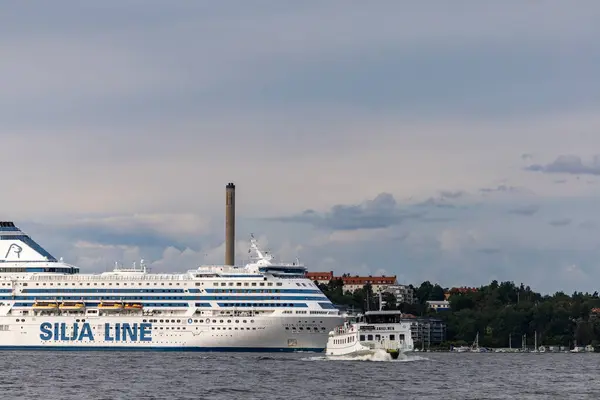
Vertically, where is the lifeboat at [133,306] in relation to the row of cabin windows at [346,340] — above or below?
above

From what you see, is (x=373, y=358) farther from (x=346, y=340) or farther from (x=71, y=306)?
(x=71, y=306)

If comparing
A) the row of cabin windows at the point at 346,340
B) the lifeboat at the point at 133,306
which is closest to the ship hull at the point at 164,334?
the lifeboat at the point at 133,306

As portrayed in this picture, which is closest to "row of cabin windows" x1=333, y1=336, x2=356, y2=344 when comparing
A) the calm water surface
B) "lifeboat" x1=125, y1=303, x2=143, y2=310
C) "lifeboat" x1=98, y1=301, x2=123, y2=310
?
the calm water surface

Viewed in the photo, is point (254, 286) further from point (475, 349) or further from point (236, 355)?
point (475, 349)

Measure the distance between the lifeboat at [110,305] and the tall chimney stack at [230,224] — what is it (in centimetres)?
2087

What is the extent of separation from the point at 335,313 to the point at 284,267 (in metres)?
8.06

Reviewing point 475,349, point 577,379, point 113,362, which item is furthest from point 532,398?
point 475,349

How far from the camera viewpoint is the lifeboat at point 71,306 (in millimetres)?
141500

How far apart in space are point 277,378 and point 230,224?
241ft

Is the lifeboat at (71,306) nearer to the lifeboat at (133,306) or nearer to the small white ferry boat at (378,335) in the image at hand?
the lifeboat at (133,306)

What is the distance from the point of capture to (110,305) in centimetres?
14088

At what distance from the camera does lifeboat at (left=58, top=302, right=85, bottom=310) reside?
464ft

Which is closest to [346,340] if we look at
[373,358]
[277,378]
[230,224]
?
[373,358]

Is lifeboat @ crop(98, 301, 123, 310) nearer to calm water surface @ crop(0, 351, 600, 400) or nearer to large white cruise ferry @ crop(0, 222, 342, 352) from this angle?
large white cruise ferry @ crop(0, 222, 342, 352)
